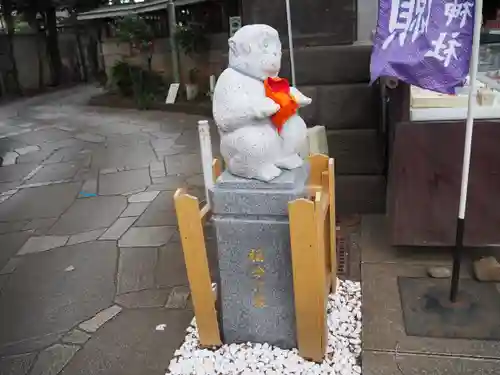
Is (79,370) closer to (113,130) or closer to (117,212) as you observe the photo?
(117,212)

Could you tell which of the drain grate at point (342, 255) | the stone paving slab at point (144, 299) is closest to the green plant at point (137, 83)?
the drain grate at point (342, 255)

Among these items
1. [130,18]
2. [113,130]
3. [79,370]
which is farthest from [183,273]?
[130,18]

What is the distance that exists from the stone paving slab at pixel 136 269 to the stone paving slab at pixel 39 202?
1.74 m

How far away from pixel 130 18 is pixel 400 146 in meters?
11.9

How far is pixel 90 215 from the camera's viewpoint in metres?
5.88

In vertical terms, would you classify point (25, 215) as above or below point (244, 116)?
below

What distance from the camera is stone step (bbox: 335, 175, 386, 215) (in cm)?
512

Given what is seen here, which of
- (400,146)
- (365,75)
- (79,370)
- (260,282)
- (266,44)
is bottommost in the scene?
(79,370)

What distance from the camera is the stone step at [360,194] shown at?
512cm

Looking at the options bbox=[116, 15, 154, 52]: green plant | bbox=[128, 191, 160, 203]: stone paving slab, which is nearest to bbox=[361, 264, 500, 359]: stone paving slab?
bbox=[128, 191, 160, 203]: stone paving slab

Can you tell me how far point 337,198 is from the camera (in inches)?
207

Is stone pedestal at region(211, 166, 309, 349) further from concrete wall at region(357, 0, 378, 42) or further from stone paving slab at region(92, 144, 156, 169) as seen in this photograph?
stone paving slab at region(92, 144, 156, 169)

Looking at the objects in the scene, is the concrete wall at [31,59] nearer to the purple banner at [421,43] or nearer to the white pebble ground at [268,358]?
the white pebble ground at [268,358]

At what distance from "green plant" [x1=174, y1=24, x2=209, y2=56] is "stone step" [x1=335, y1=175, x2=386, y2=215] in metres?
8.64
